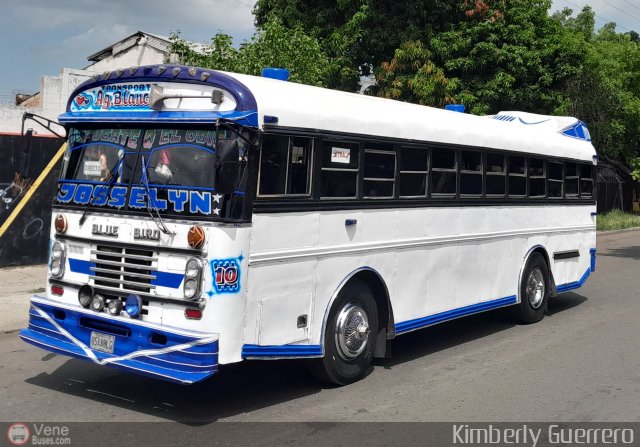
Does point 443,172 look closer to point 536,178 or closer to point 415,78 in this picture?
point 536,178

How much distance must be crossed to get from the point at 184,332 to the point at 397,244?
2819 mm

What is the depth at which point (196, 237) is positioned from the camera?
5719 millimetres

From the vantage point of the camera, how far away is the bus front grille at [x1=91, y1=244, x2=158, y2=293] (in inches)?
234

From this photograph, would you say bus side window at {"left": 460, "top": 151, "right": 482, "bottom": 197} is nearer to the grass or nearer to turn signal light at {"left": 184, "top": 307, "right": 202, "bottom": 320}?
turn signal light at {"left": 184, "top": 307, "right": 202, "bottom": 320}

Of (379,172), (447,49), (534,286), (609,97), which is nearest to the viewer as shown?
(379,172)

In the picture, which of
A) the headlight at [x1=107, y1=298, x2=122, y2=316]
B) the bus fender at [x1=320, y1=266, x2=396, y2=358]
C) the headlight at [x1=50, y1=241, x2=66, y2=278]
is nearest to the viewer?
the headlight at [x1=107, y1=298, x2=122, y2=316]

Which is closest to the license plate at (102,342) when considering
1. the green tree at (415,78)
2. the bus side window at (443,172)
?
the bus side window at (443,172)

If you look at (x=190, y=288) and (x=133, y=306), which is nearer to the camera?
(x=190, y=288)

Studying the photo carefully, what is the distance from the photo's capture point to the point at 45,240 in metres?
13.6

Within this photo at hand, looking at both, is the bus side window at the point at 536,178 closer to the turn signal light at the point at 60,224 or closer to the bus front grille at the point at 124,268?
the bus front grille at the point at 124,268

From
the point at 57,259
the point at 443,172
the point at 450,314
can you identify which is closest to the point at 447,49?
the point at 443,172

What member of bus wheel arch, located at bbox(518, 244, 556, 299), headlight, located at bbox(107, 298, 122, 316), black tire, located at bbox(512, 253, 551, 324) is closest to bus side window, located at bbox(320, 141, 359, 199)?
headlight, located at bbox(107, 298, 122, 316)

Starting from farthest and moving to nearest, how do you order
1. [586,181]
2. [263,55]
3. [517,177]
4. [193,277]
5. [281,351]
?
[263,55] < [586,181] < [517,177] < [281,351] < [193,277]

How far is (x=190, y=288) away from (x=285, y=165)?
1356mm
